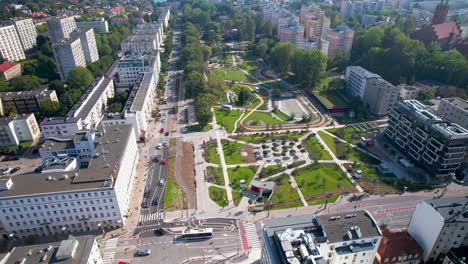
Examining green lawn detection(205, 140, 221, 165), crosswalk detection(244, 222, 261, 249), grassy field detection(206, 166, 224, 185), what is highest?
green lawn detection(205, 140, 221, 165)

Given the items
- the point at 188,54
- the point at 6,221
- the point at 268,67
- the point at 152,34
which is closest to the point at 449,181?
the point at 6,221

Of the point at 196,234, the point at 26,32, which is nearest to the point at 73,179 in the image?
the point at 196,234

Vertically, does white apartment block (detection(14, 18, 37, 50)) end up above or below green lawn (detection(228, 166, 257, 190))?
above

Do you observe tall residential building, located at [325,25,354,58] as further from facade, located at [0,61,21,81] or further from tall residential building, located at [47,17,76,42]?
facade, located at [0,61,21,81]

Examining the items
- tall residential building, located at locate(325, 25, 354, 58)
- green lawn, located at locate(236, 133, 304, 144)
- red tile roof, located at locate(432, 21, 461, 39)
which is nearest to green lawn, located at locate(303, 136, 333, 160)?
green lawn, located at locate(236, 133, 304, 144)

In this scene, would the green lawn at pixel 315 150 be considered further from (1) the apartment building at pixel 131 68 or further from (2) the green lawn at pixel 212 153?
(1) the apartment building at pixel 131 68

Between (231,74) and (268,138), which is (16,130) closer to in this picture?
(268,138)
